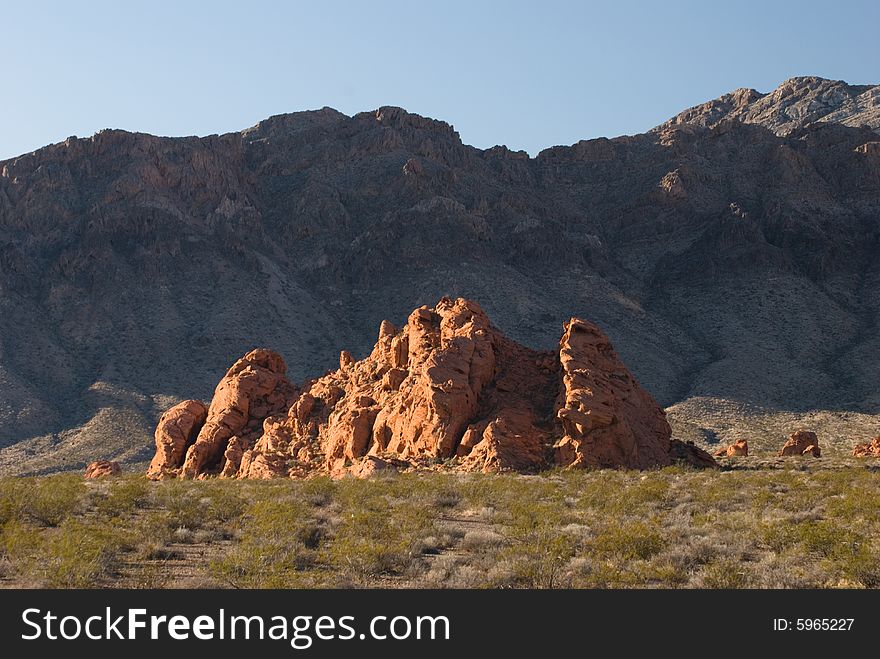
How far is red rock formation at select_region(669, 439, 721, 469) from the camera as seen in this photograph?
32344 millimetres

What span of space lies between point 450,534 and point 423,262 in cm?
9526

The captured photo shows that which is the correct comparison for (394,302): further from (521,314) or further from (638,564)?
(638,564)

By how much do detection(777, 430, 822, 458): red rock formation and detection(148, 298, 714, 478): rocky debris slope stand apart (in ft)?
35.2

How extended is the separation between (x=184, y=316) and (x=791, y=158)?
266ft

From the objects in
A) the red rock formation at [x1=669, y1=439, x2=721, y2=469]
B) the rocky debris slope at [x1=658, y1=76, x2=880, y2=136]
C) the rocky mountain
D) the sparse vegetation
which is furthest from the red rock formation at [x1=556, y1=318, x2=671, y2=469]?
the rocky debris slope at [x1=658, y1=76, x2=880, y2=136]

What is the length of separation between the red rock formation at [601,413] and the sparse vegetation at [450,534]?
444 cm

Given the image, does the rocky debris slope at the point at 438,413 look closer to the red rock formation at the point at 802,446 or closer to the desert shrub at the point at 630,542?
the red rock formation at the point at 802,446

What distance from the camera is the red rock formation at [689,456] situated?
32344 millimetres

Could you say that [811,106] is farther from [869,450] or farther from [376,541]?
[376,541]

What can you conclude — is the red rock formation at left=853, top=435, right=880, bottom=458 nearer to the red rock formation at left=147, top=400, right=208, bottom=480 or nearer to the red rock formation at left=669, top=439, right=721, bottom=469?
the red rock formation at left=669, top=439, right=721, bottom=469

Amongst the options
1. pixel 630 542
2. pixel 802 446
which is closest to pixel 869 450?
pixel 802 446

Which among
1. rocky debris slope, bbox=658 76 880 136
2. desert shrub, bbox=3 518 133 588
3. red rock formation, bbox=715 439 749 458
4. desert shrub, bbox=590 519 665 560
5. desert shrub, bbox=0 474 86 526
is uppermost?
rocky debris slope, bbox=658 76 880 136

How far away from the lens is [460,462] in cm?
2884

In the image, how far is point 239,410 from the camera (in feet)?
122
